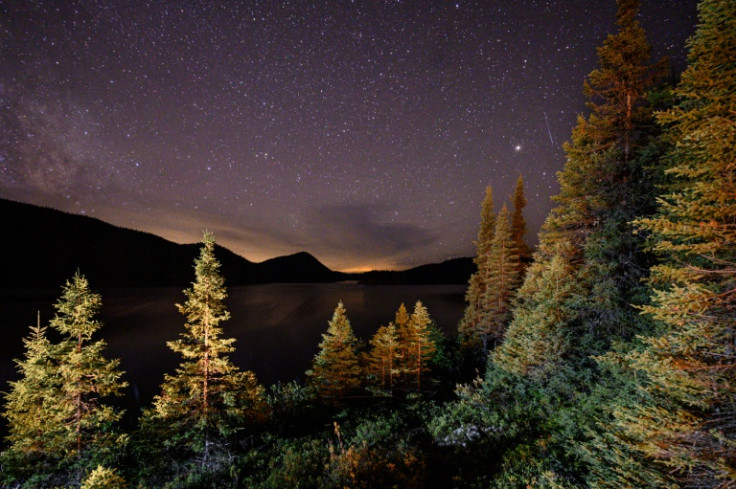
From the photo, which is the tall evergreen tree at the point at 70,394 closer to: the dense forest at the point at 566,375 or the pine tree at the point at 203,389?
→ the dense forest at the point at 566,375

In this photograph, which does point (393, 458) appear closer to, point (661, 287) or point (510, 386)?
point (510, 386)

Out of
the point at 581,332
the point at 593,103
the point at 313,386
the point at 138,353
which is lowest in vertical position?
the point at 138,353

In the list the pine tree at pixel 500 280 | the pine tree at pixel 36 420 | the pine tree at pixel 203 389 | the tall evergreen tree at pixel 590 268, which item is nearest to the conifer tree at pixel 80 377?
the pine tree at pixel 36 420

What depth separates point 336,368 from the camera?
71.9 ft

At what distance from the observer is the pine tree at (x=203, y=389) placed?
12586 millimetres

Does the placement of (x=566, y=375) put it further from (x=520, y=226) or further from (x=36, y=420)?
(x=520, y=226)

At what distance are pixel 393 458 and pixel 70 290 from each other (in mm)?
→ 13352

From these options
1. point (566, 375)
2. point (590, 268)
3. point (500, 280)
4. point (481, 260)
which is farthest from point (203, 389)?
point (481, 260)

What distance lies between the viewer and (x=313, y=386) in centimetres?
2227

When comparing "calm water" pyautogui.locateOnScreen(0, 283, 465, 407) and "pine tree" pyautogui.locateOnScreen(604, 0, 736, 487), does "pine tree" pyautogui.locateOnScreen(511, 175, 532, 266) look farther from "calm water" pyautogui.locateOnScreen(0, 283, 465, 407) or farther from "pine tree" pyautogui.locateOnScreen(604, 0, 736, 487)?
"calm water" pyautogui.locateOnScreen(0, 283, 465, 407)

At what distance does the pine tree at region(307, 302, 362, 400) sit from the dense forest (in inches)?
162

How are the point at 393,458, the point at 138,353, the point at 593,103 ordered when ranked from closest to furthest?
the point at 393,458, the point at 593,103, the point at 138,353

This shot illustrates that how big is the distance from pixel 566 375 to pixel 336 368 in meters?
15.0

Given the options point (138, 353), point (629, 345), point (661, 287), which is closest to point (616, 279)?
point (661, 287)
